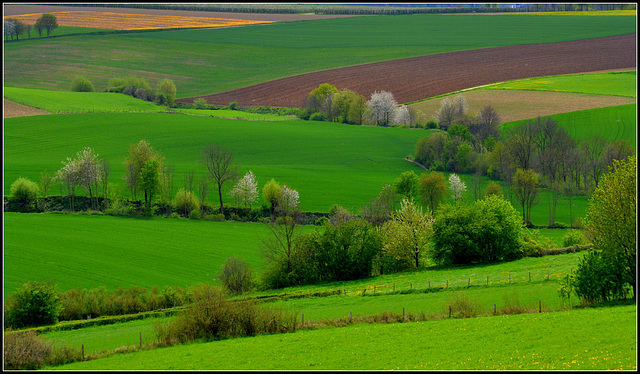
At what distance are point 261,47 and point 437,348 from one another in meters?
152

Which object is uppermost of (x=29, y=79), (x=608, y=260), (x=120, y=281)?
(x=29, y=79)

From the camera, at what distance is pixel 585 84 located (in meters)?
126

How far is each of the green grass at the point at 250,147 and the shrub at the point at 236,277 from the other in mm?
24003

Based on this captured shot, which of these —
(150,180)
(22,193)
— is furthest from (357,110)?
(22,193)

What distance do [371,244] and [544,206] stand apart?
33054 millimetres

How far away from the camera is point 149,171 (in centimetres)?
7631

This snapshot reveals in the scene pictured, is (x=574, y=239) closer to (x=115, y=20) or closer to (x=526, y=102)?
(x=526, y=102)

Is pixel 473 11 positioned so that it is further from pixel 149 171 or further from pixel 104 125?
pixel 149 171

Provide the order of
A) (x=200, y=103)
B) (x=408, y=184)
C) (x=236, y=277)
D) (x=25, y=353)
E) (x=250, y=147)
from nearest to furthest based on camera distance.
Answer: (x=25, y=353), (x=236, y=277), (x=408, y=184), (x=250, y=147), (x=200, y=103)

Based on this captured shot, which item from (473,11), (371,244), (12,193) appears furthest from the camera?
(473,11)

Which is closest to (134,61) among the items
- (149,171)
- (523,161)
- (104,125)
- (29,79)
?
(29,79)

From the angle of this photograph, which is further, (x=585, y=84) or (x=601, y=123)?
(x=585, y=84)

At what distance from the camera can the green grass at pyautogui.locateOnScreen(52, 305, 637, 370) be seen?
25.8 m

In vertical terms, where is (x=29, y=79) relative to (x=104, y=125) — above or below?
above
